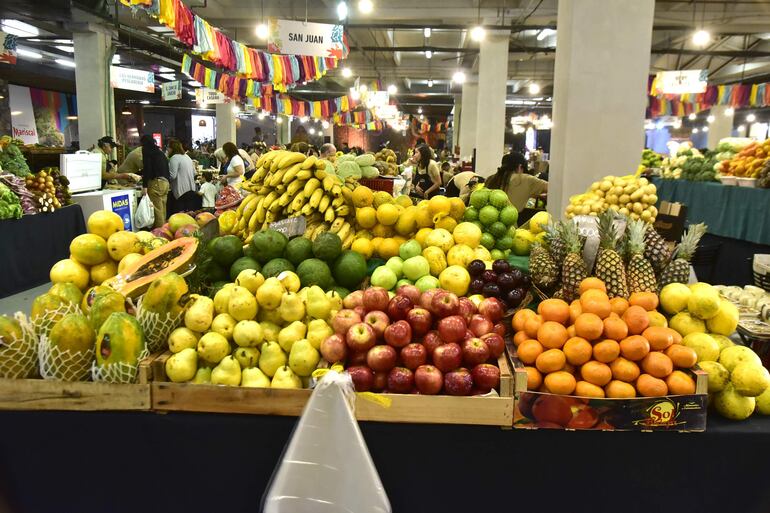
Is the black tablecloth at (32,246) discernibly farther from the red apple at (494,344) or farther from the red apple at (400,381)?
the red apple at (494,344)

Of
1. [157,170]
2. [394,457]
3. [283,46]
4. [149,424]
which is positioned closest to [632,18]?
[283,46]

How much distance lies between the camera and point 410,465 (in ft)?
7.39

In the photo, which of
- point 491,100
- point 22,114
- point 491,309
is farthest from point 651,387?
point 22,114

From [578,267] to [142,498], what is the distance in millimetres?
2210

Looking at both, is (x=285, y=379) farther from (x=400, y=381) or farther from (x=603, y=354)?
(x=603, y=354)

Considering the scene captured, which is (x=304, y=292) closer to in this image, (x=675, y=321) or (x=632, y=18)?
(x=675, y=321)

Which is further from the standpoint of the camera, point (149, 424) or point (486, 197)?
point (486, 197)

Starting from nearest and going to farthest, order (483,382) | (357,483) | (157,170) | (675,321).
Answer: (357,483), (483,382), (675,321), (157,170)

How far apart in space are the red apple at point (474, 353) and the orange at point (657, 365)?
0.63 m

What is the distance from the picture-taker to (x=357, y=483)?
190 centimetres

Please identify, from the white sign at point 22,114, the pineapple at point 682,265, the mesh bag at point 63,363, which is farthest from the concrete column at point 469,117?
the mesh bag at point 63,363

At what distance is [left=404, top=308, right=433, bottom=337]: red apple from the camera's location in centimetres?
239

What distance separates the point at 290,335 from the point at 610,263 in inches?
61.3

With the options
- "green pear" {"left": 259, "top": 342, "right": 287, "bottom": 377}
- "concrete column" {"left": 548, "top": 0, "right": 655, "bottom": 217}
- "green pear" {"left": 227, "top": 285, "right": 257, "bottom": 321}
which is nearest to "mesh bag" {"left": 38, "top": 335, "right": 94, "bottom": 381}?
"green pear" {"left": 227, "top": 285, "right": 257, "bottom": 321}
